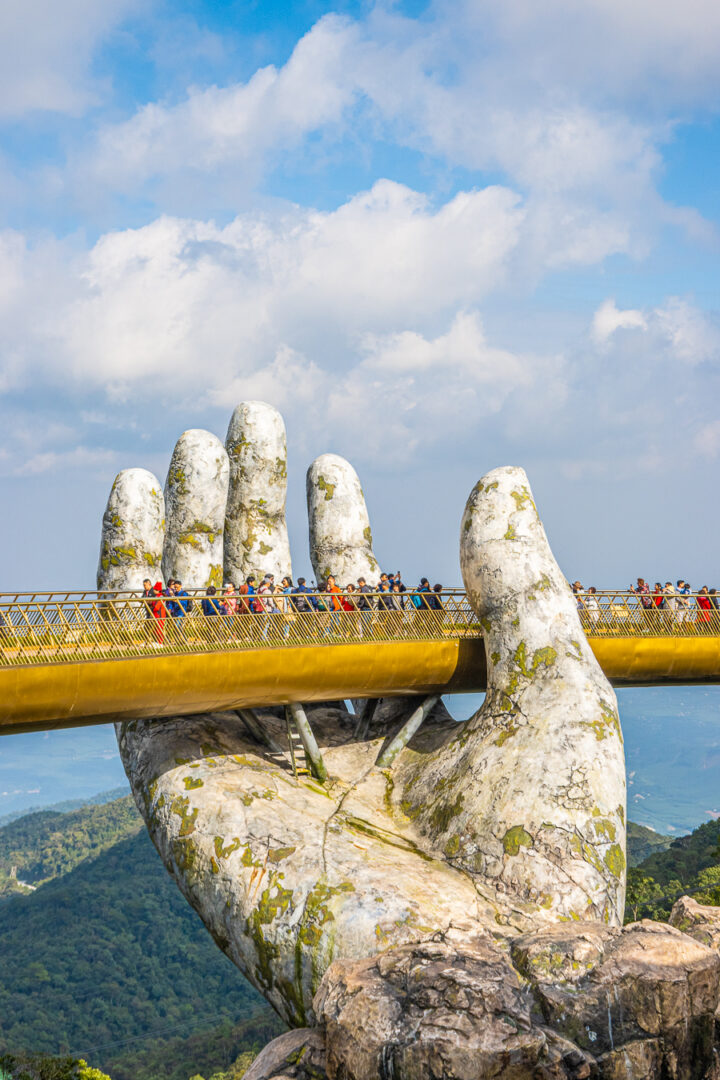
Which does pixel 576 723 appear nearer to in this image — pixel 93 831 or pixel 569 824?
pixel 569 824

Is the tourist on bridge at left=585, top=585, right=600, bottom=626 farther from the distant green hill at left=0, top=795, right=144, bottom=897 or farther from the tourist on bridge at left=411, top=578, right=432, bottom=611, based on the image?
the distant green hill at left=0, top=795, right=144, bottom=897

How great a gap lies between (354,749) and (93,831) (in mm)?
101279

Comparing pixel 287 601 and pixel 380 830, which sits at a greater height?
pixel 287 601

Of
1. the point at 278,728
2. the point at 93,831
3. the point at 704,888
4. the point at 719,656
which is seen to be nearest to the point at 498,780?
the point at 278,728

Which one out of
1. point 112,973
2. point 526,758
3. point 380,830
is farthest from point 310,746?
point 112,973

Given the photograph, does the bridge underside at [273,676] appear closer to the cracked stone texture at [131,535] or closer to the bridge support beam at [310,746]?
the bridge support beam at [310,746]

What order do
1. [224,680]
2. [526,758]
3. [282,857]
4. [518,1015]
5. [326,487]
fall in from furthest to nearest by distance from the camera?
1. [326,487]
2. [526,758]
3. [224,680]
4. [282,857]
5. [518,1015]

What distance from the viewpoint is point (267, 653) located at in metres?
19.6

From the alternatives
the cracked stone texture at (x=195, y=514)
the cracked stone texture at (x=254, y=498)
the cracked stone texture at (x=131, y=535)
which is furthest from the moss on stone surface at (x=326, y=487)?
the cracked stone texture at (x=131, y=535)

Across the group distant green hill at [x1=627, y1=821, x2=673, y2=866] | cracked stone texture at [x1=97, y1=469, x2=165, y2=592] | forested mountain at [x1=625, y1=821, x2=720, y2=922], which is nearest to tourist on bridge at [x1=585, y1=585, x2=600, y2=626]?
cracked stone texture at [x1=97, y1=469, x2=165, y2=592]

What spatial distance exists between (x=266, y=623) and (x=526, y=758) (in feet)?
19.8

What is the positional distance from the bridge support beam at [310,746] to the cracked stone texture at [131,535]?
7071 mm

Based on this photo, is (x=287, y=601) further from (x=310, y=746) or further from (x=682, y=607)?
(x=682, y=607)

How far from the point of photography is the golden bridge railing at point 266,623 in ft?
57.1
